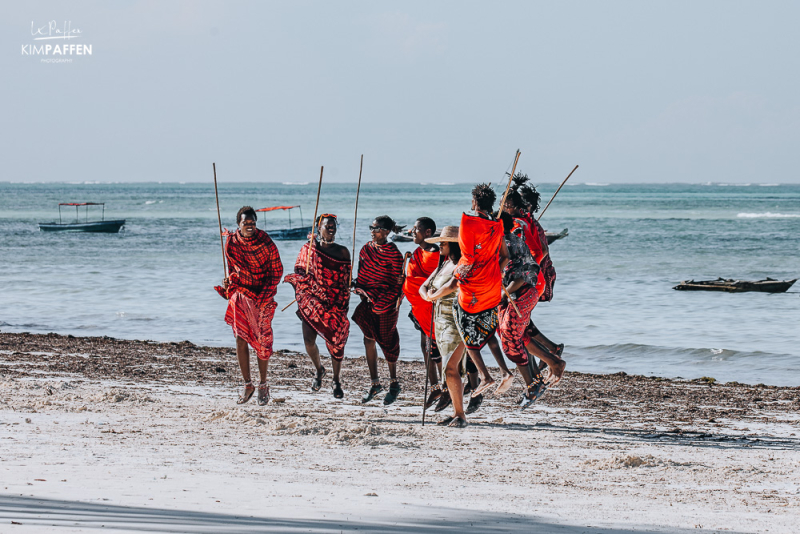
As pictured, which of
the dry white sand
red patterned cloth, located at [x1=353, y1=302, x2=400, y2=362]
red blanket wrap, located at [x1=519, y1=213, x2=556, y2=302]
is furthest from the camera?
Result: red patterned cloth, located at [x1=353, y1=302, x2=400, y2=362]

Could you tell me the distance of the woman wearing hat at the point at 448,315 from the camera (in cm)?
630

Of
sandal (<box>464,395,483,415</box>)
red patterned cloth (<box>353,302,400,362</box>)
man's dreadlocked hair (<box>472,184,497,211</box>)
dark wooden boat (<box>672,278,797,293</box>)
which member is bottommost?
dark wooden boat (<box>672,278,797,293</box>)

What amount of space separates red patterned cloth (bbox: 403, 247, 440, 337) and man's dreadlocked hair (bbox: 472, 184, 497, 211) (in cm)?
76

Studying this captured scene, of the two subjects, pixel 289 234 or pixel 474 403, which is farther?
pixel 289 234

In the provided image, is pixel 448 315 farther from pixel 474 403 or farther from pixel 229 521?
pixel 229 521

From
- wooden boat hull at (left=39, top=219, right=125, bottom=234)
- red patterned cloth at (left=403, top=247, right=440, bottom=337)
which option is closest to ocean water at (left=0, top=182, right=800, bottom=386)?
red patterned cloth at (left=403, top=247, right=440, bottom=337)

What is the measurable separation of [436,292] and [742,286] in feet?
42.6

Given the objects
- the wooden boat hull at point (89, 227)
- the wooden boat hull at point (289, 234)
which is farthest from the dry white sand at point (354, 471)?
the wooden boat hull at point (89, 227)

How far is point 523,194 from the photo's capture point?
23.2 ft

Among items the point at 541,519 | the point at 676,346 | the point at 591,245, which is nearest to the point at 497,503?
the point at 541,519

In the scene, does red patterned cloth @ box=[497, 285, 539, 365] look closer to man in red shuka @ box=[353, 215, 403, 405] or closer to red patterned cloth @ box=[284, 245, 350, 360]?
man in red shuka @ box=[353, 215, 403, 405]

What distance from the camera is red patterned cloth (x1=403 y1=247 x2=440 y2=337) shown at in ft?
22.6

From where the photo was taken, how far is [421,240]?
6680 millimetres

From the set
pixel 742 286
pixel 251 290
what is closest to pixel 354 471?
pixel 251 290
